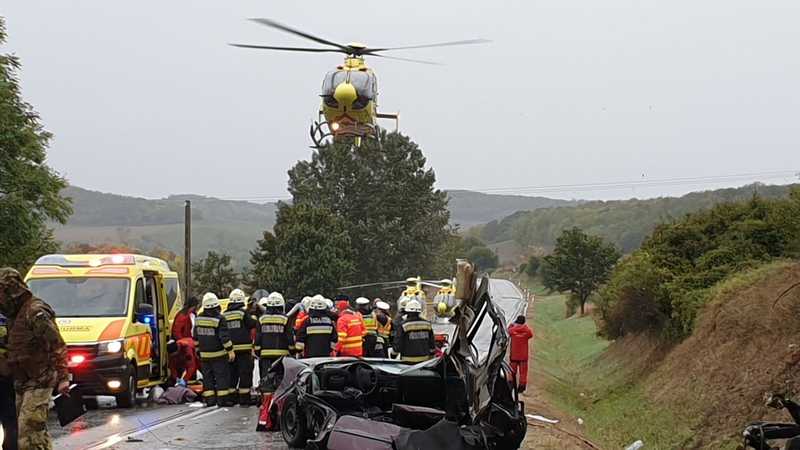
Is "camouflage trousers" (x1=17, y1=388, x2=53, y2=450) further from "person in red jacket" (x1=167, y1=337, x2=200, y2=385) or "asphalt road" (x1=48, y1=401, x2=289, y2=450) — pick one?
"person in red jacket" (x1=167, y1=337, x2=200, y2=385)

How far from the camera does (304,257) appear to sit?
68562mm

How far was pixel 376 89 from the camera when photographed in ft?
82.5

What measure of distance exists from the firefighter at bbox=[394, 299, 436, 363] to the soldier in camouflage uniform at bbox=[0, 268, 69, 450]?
6869mm

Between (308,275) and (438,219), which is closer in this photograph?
(308,275)

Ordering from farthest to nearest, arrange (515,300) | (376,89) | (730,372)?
(515,300), (376,89), (730,372)

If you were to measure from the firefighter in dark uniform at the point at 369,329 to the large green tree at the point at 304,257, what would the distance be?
4988cm

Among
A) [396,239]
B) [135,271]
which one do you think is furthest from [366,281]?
[135,271]

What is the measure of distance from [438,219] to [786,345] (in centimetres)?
7119

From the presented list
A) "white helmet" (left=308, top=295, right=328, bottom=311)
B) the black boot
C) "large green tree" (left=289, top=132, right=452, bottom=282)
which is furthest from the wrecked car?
"large green tree" (left=289, top=132, right=452, bottom=282)

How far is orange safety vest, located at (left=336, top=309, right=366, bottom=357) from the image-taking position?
49.5 feet

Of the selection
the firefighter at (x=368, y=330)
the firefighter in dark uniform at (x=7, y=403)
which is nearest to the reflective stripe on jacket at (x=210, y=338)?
the firefighter at (x=368, y=330)

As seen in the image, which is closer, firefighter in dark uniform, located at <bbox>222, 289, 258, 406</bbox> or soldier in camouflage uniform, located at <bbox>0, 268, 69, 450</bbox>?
soldier in camouflage uniform, located at <bbox>0, 268, 69, 450</bbox>

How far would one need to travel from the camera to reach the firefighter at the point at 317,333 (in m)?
14.7

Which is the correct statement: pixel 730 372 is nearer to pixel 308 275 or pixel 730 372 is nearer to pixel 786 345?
pixel 786 345
